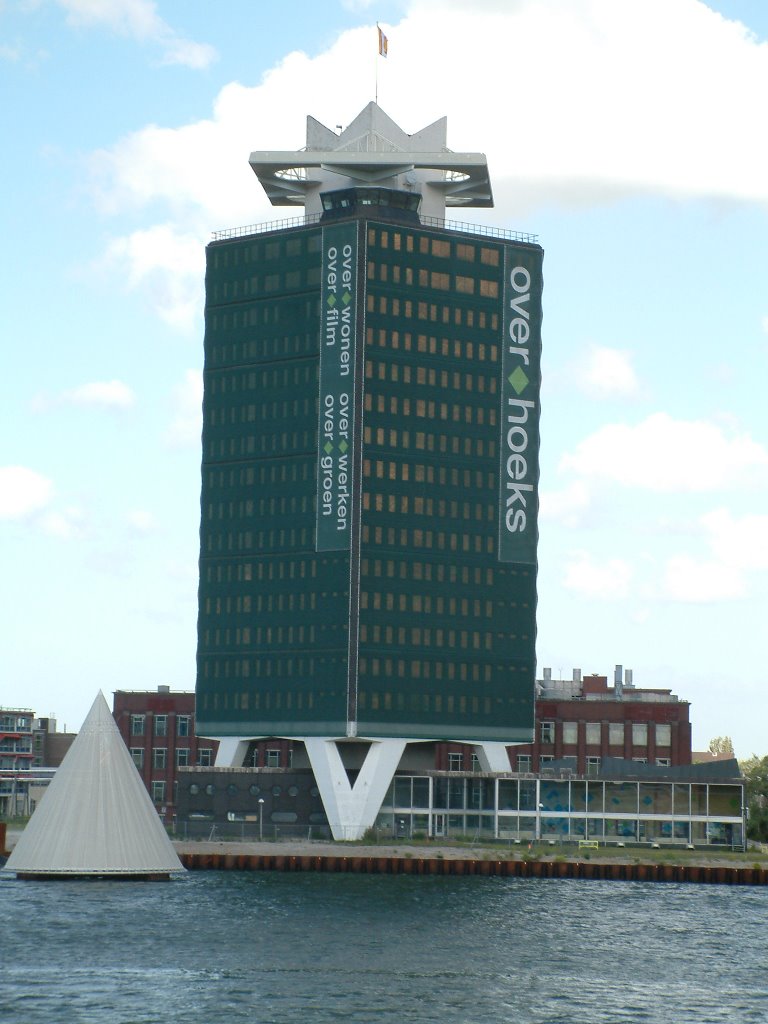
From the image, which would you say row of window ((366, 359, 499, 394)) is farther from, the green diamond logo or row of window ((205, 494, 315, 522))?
row of window ((205, 494, 315, 522))

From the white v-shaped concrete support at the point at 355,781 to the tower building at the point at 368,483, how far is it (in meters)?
0.18

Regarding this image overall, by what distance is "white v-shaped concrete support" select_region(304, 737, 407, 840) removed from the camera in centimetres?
17925

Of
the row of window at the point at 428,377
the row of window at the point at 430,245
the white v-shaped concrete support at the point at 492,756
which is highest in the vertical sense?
the row of window at the point at 430,245

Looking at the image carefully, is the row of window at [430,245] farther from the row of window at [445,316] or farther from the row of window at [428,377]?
the row of window at [428,377]

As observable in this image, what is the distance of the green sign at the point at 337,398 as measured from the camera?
180 m

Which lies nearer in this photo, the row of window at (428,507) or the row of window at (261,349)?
the row of window at (428,507)

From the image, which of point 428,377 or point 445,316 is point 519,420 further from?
point 445,316

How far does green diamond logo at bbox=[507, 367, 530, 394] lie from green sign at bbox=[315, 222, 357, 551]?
52.1 feet

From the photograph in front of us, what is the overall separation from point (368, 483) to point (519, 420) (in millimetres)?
16415

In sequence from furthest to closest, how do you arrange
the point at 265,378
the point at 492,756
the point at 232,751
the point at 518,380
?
the point at 232,751, the point at 518,380, the point at 265,378, the point at 492,756

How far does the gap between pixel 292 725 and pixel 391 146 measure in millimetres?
55602

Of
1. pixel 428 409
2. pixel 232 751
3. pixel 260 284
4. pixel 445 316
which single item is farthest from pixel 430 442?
pixel 232 751

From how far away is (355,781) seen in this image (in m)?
181

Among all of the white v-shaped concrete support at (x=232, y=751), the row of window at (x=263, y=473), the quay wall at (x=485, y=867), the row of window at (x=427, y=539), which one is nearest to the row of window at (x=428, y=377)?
the row of window at (x=263, y=473)
